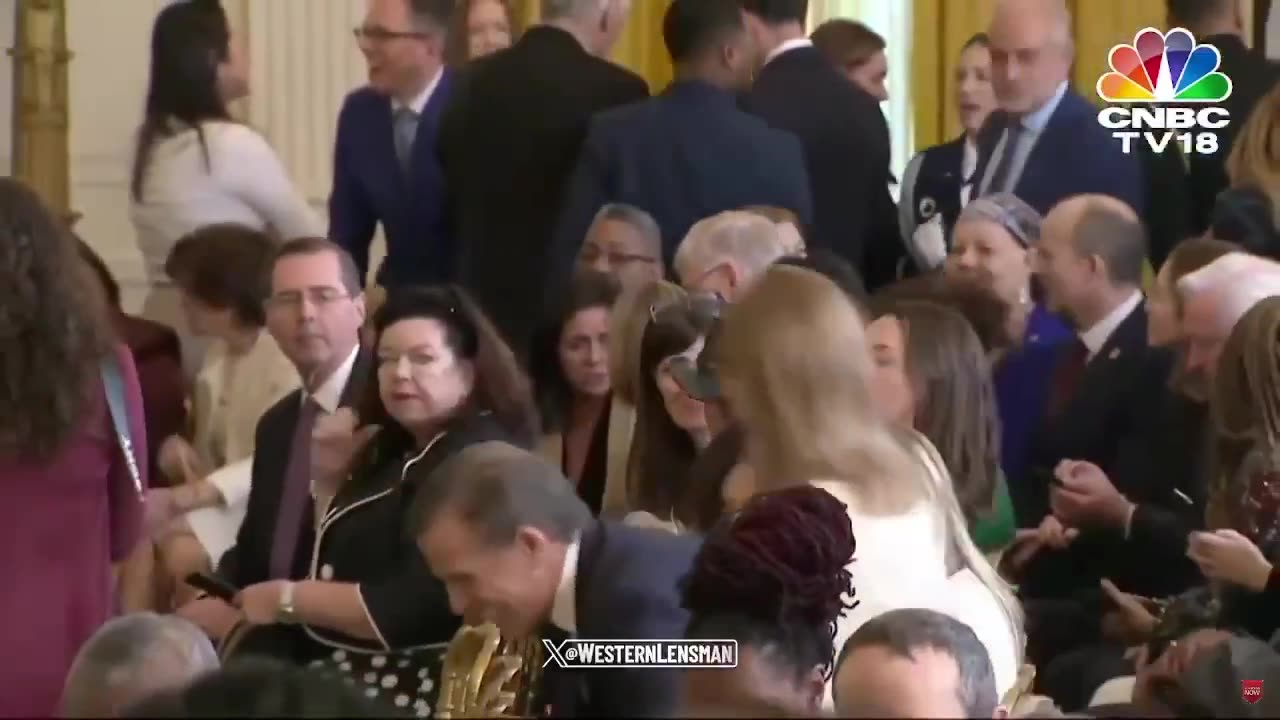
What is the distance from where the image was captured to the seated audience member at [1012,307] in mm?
4055

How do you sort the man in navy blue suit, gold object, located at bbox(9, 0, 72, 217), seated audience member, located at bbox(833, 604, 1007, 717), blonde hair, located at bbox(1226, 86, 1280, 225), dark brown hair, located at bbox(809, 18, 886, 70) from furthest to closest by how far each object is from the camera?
gold object, located at bbox(9, 0, 72, 217), dark brown hair, located at bbox(809, 18, 886, 70), the man in navy blue suit, blonde hair, located at bbox(1226, 86, 1280, 225), seated audience member, located at bbox(833, 604, 1007, 717)

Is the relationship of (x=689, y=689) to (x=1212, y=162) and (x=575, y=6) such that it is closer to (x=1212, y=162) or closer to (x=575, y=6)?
(x=575, y=6)

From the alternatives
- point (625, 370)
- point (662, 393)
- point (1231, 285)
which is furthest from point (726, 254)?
point (1231, 285)

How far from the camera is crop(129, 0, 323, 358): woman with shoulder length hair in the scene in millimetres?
4824

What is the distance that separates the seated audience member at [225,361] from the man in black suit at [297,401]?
0.32 metres

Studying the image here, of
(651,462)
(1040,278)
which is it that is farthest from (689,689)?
(1040,278)

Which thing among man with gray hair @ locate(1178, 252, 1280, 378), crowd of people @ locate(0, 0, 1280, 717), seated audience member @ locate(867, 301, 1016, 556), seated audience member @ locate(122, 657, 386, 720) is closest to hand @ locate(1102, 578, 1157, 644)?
crowd of people @ locate(0, 0, 1280, 717)

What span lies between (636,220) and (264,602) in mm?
1343

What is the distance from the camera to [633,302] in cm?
375

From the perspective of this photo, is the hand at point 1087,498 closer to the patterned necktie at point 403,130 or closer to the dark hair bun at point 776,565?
the dark hair bun at point 776,565

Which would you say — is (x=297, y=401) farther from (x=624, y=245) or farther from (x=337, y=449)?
(x=624, y=245)

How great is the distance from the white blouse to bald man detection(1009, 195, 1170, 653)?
5.78ft

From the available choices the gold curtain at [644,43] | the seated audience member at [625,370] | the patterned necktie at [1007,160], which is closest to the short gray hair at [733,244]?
the seated audience member at [625,370]

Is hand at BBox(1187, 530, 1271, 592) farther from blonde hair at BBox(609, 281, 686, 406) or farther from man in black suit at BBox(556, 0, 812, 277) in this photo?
man in black suit at BBox(556, 0, 812, 277)
